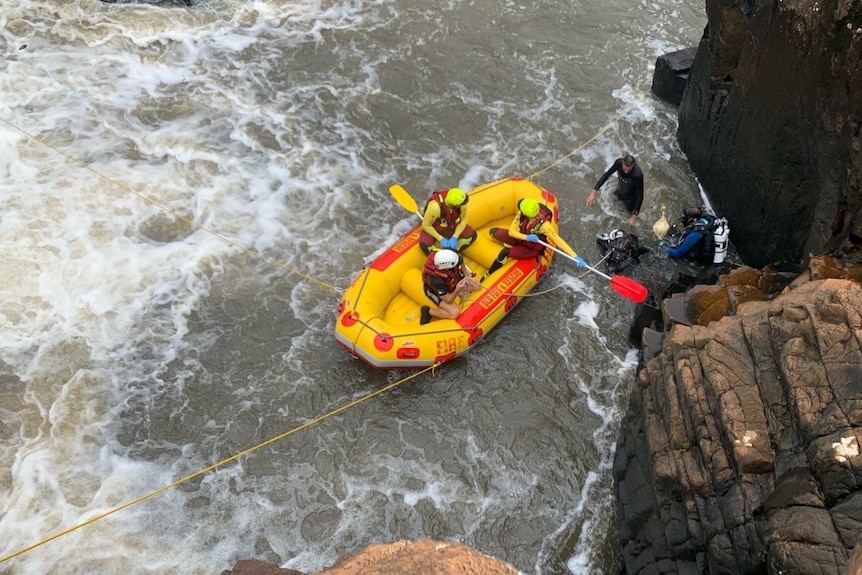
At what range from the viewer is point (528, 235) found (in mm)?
7113

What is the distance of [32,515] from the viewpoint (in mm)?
5688

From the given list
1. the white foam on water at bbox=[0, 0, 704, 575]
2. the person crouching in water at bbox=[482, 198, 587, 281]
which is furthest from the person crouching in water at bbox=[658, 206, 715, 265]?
the person crouching in water at bbox=[482, 198, 587, 281]

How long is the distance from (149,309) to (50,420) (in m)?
1.54

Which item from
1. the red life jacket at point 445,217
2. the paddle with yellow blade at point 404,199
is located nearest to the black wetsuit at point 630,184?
the red life jacket at point 445,217

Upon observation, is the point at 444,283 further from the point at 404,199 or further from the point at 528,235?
the point at 404,199

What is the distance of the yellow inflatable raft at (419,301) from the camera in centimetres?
645

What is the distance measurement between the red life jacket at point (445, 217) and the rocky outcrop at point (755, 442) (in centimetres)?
261

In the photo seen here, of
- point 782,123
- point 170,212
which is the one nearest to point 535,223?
point 782,123

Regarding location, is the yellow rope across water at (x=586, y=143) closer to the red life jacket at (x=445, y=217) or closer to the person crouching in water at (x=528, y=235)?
the person crouching in water at (x=528, y=235)

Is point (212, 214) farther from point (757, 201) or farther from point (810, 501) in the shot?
point (810, 501)

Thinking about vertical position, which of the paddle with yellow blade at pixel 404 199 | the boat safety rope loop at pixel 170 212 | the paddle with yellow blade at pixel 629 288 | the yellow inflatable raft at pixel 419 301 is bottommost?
the boat safety rope loop at pixel 170 212

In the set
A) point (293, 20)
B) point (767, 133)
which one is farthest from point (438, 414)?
point (293, 20)

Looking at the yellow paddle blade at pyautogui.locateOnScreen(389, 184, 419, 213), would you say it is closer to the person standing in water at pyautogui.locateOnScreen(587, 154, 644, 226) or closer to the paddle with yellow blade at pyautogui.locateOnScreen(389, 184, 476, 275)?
the paddle with yellow blade at pyautogui.locateOnScreen(389, 184, 476, 275)

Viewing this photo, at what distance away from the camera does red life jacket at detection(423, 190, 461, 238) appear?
696 cm
